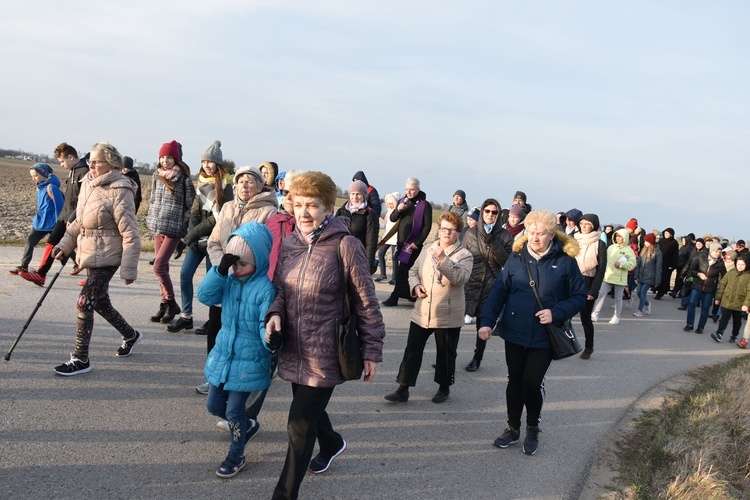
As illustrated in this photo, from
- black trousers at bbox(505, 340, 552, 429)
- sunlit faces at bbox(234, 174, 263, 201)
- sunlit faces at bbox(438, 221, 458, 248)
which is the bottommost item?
black trousers at bbox(505, 340, 552, 429)

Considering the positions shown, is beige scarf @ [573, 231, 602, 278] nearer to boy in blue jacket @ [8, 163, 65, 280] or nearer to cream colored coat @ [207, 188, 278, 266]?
cream colored coat @ [207, 188, 278, 266]

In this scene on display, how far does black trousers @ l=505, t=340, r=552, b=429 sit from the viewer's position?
14.8 feet

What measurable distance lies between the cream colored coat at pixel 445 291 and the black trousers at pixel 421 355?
0.10m

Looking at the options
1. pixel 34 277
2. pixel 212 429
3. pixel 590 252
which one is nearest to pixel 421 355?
pixel 212 429

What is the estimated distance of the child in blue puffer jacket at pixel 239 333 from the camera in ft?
11.5

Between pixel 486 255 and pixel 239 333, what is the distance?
4135mm

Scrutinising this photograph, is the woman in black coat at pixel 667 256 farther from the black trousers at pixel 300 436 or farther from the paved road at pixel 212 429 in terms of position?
the black trousers at pixel 300 436

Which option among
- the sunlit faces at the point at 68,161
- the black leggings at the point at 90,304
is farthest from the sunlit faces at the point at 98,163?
the sunlit faces at the point at 68,161

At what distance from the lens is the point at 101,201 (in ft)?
16.4

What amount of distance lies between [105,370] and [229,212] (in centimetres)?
181

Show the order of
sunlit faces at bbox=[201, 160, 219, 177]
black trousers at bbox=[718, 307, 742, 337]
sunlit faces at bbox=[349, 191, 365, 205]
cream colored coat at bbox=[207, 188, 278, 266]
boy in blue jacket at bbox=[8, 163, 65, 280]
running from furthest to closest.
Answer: black trousers at bbox=[718, 307, 742, 337], boy in blue jacket at bbox=[8, 163, 65, 280], sunlit faces at bbox=[349, 191, 365, 205], sunlit faces at bbox=[201, 160, 219, 177], cream colored coat at bbox=[207, 188, 278, 266]

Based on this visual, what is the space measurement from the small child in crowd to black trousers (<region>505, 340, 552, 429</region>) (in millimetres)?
7511

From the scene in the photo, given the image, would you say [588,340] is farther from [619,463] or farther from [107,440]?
[107,440]

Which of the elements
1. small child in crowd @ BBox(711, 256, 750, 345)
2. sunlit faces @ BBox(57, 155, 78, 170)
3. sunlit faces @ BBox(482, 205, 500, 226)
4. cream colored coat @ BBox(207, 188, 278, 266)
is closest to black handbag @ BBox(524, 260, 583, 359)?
cream colored coat @ BBox(207, 188, 278, 266)
